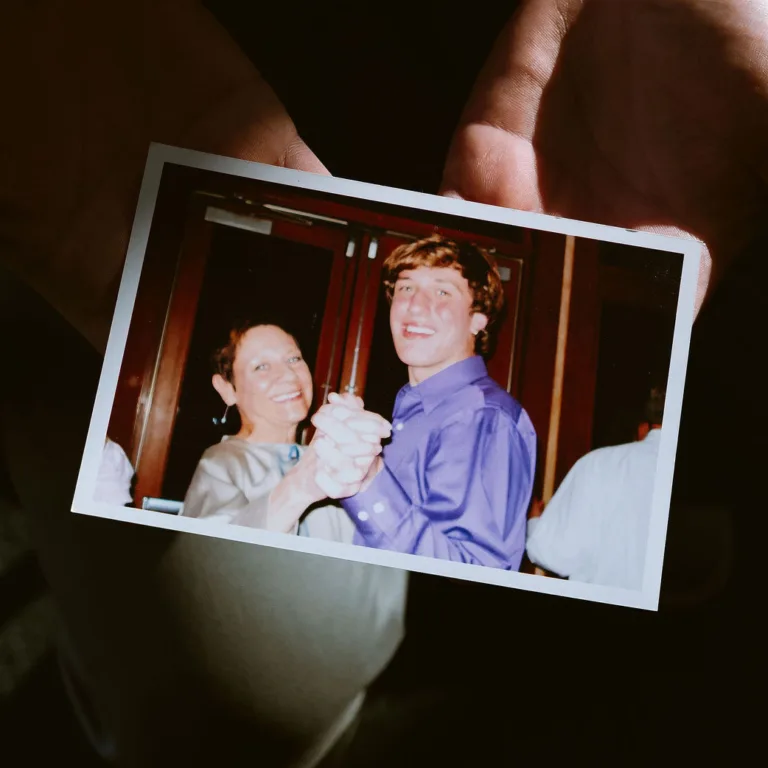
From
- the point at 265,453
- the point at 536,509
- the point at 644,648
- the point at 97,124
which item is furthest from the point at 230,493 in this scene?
the point at 644,648

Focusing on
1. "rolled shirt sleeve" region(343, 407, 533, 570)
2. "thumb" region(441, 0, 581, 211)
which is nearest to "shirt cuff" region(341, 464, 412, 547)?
"rolled shirt sleeve" region(343, 407, 533, 570)

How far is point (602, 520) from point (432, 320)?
10.1 inches

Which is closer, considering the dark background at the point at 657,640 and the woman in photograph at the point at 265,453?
the woman in photograph at the point at 265,453

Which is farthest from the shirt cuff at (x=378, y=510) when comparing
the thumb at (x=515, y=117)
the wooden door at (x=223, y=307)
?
the thumb at (x=515, y=117)

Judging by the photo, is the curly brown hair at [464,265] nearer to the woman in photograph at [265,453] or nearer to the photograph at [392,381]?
the photograph at [392,381]

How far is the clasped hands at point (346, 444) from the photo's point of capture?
0.64m

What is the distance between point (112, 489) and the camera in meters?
0.64

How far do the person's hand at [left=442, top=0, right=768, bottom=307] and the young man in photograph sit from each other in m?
0.15

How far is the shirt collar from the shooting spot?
0.65 meters

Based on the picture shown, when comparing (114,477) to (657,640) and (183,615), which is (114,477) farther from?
(657,640)

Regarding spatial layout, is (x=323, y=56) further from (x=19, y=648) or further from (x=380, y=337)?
(x=19, y=648)

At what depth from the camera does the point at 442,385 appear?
65cm

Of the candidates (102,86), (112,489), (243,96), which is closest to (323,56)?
(243,96)

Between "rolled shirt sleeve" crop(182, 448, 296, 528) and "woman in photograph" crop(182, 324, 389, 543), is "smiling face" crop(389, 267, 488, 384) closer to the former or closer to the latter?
"woman in photograph" crop(182, 324, 389, 543)
